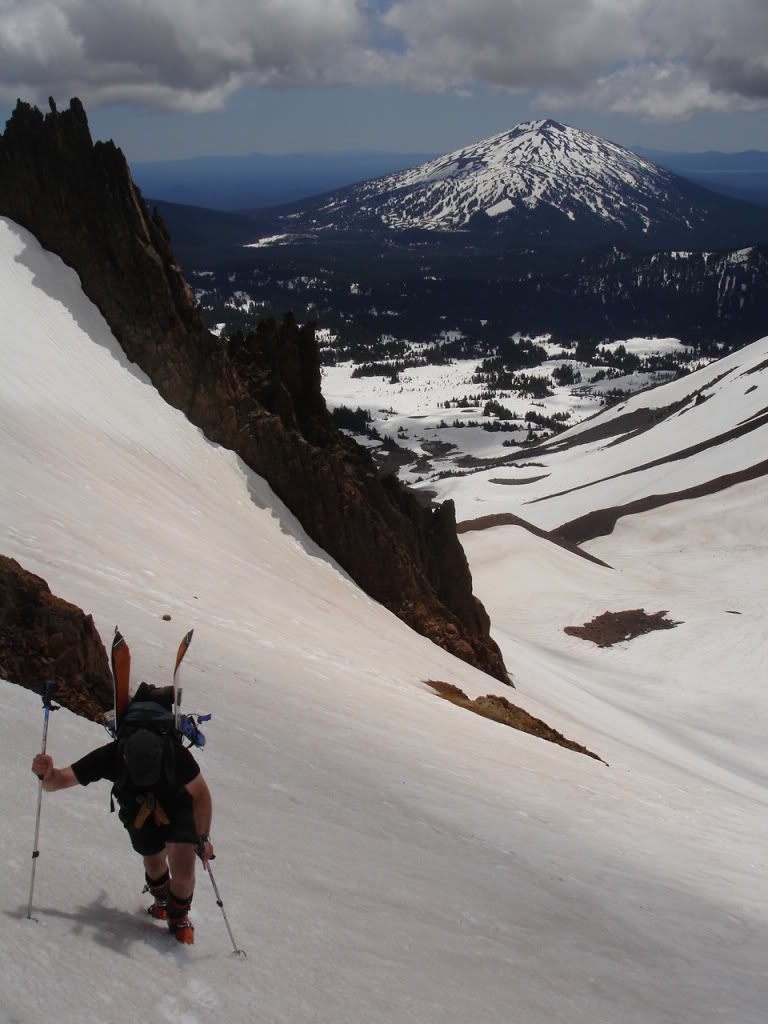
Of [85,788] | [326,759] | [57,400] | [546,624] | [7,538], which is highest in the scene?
[57,400]

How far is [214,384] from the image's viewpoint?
971 inches

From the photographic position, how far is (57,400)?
63.9ft

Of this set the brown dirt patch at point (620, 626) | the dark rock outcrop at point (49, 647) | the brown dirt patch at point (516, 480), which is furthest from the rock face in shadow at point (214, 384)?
the brown dirt patch at point (516, 480)

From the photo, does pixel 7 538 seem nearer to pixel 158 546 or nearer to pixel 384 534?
pixel 158 546

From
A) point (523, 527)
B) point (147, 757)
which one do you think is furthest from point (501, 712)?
point (523, 527)

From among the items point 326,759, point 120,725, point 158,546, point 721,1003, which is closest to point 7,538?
point 158,546

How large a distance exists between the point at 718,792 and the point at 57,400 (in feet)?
58.5

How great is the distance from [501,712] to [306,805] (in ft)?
34.8

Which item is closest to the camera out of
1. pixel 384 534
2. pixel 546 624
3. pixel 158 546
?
pixel 158 546

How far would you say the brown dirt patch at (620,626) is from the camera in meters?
39.0

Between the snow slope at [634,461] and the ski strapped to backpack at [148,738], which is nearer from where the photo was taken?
the ski strapped to backpack at [148,738]

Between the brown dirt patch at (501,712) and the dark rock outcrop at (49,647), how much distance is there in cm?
978

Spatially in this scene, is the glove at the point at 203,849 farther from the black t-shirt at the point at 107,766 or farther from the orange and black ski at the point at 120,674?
the orange and black ski at the point at 120,674

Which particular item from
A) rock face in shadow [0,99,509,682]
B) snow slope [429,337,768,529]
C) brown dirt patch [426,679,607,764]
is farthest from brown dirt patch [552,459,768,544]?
brown dirt patch [426,679,607,764]
